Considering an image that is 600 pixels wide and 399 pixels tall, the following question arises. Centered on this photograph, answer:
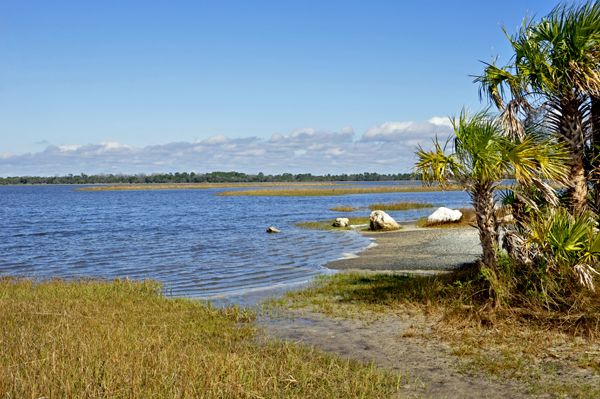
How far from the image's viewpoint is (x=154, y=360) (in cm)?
689

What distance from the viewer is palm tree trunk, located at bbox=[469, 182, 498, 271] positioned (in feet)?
33.3

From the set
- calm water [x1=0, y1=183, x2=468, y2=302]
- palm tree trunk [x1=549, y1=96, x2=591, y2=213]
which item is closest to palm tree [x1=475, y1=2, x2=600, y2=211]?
palm tree trunk [x1=549, y1=96, x2=591, y2=213]

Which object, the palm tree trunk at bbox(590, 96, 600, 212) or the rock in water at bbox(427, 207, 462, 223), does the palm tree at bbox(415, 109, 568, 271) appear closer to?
the palm tree trunk at bbox(590, 96, 600, 212)

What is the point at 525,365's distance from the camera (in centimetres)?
739

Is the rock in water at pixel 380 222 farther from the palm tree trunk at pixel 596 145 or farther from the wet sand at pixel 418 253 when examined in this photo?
the palm tree trunk at pixel 596 145

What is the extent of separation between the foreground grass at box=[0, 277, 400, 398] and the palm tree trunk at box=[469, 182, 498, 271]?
4470 millimetres

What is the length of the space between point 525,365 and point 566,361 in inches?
26.9

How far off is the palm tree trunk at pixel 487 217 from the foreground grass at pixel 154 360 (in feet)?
14.7

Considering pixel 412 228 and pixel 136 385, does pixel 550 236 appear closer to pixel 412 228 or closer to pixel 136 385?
pixel 136 385

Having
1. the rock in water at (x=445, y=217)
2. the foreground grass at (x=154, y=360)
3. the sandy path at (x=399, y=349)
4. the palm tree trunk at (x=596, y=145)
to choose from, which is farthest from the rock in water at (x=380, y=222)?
the foreground grass at (x=154, y=360)

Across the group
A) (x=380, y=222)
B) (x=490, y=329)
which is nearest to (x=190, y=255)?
(x=380, y=222)

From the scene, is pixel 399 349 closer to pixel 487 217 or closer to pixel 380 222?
pixel 487 217

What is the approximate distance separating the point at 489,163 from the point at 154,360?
763 cm

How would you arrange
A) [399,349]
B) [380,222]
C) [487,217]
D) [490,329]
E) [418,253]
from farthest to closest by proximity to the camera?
1. [380,222]
2. [418,253]
3. [487,217]
4. [490,329]
5. [399,349]
